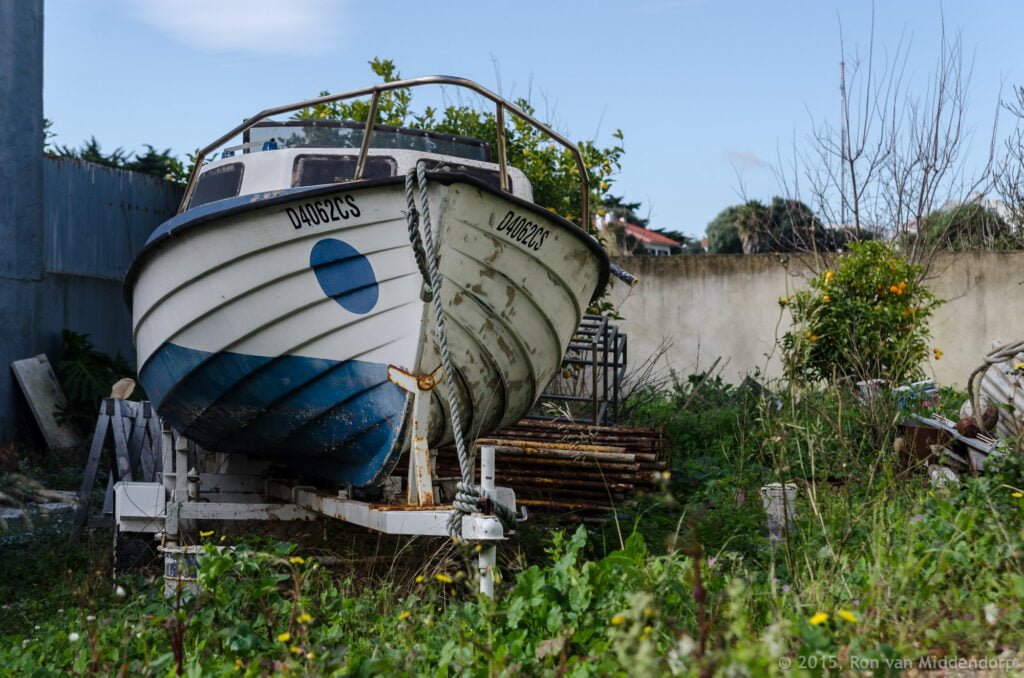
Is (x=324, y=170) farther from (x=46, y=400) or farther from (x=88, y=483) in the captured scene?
(x=46, y=400)

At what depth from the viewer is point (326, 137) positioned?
20.3 ft

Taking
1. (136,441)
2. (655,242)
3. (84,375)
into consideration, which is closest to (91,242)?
(84,375)

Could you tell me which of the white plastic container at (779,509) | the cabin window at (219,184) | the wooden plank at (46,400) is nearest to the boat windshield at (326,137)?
the cabin window at (219,184)

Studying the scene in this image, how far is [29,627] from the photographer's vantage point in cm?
467

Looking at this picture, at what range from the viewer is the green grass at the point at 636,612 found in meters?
2.89

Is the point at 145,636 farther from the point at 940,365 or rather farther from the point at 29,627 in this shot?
the point at 940,365

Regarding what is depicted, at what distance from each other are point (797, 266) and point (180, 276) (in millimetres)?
9838

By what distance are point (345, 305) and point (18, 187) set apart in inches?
265

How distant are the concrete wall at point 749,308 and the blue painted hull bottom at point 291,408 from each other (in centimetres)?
801

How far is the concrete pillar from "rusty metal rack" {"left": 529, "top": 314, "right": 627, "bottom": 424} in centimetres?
508

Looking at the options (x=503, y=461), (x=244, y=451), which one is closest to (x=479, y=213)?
(x=244, y=451)

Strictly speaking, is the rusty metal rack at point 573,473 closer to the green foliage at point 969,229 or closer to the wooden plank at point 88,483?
the wooden plank at point 88,483

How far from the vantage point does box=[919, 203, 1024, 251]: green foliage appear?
14.2 meters

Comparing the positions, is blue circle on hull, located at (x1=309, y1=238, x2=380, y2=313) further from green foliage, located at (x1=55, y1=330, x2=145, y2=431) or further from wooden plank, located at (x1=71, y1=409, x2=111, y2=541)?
green foliage, located at (x1=55, y1=330, x2=145, y2=431)
